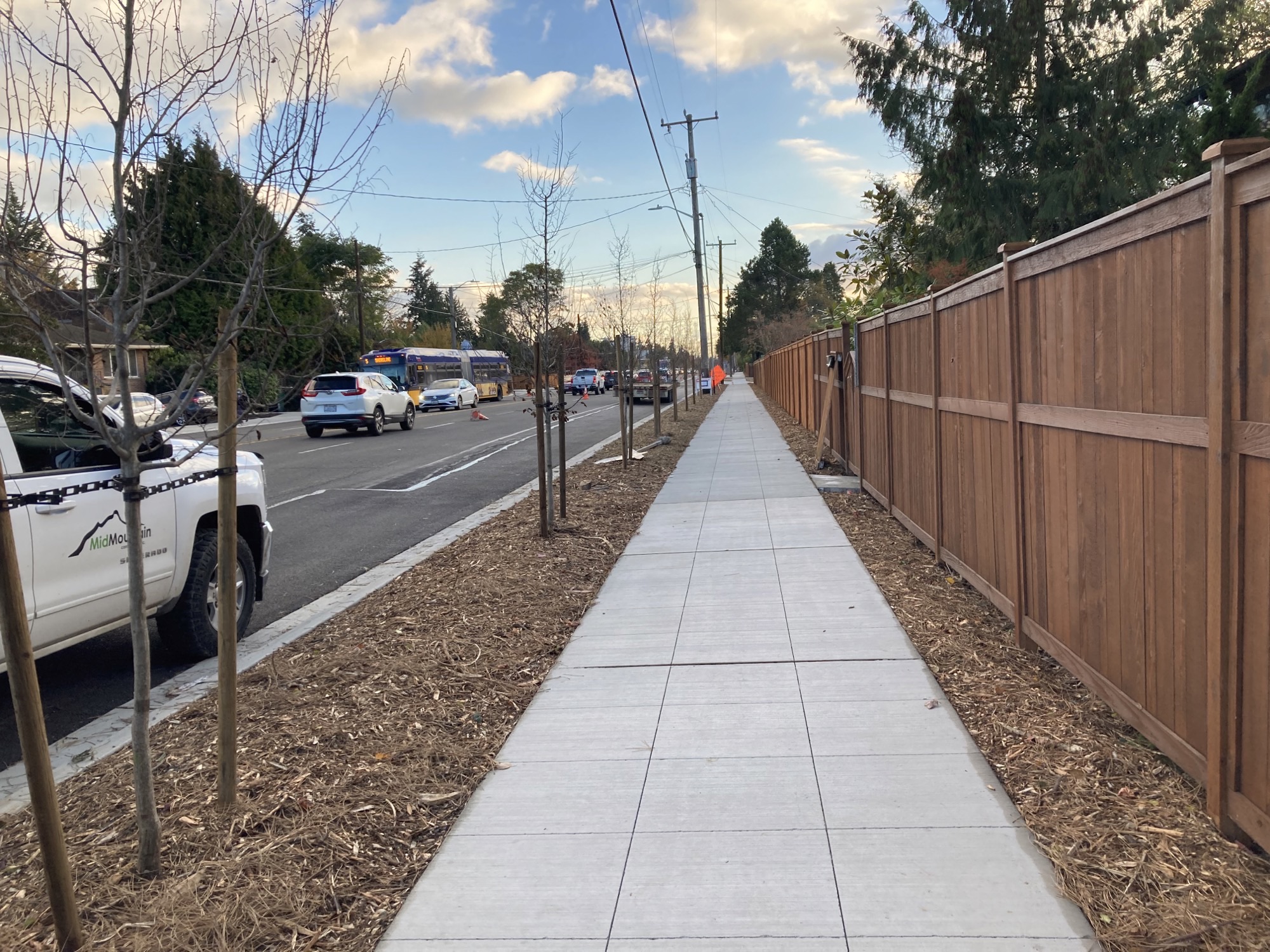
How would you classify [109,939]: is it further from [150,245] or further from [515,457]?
[515,457]

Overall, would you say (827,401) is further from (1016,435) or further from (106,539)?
(106,539)

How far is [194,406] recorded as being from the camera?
3.84 m

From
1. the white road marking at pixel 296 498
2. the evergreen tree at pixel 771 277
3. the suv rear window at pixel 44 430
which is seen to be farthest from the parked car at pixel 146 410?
the evergreen tree at pixel 771 277

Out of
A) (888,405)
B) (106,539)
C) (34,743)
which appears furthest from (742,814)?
(888,405)

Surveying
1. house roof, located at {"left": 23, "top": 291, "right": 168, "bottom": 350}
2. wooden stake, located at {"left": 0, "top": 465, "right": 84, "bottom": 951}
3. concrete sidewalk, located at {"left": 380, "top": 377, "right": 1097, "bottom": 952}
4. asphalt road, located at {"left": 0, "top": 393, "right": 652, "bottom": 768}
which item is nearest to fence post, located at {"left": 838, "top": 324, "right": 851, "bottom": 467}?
asphalt road, located at {"left": 0, "top": 393, "right": 652, "bottom": 768}

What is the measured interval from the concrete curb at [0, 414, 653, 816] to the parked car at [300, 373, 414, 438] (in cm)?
1681

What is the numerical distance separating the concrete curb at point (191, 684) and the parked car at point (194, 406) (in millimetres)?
1540

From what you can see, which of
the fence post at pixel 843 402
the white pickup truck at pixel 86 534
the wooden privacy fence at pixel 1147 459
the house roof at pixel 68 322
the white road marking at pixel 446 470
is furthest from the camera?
the white road marking at pixel 446 470

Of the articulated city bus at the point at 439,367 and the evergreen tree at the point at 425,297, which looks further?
the evergreen tree at the point at 425,297

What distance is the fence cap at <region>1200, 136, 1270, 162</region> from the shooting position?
2.88 meters

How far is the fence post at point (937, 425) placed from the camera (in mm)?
7270

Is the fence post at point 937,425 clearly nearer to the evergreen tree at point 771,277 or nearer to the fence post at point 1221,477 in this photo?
the fence post at point 1221,477

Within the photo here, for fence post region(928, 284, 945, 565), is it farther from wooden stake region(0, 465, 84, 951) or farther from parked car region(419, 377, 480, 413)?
parked car region(419, 377, 480, 413)

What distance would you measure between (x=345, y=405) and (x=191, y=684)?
21.0 metres
